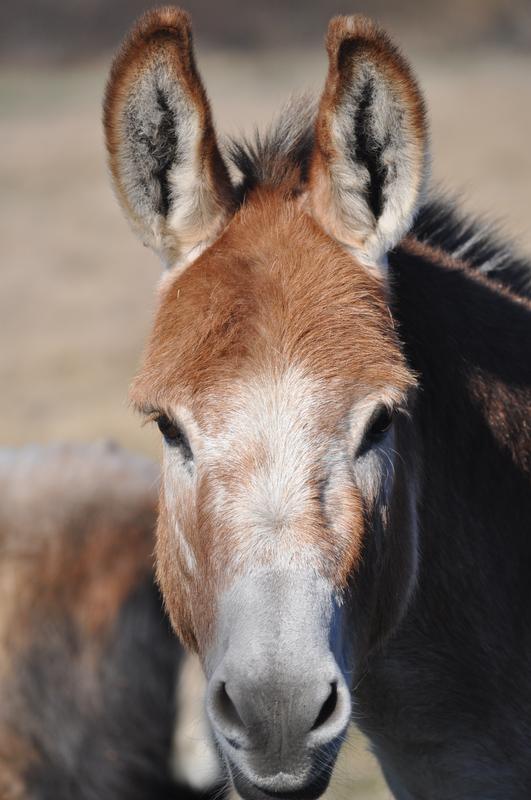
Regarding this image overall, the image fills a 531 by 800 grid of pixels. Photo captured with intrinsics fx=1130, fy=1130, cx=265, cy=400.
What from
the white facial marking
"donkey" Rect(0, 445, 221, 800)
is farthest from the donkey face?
"donkey" Rect(0, 445, 221, 800)

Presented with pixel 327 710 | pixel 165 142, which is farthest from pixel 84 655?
pixel 327 710

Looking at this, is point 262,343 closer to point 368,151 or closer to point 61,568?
point 368,151

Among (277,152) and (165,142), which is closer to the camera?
(165,142)

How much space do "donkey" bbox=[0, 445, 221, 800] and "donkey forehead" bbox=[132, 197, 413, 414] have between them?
105 inches

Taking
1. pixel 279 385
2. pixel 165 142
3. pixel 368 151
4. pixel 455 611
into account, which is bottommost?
pixel 455 611

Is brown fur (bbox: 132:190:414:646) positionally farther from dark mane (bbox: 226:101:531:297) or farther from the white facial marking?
dark mane (bbox: 226:101:531:297)

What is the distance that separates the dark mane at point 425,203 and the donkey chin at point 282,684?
1.30 m

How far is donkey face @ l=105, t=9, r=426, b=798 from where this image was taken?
258cm

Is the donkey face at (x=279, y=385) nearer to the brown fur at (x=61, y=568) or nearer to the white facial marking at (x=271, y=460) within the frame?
the white facial marking at (x=271, y=460)

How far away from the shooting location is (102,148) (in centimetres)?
2359

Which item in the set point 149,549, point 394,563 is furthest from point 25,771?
point 394,563

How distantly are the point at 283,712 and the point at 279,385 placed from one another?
784 mm

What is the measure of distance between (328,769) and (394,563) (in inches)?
23.7

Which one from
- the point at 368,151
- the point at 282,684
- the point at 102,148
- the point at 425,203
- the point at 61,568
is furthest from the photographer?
the point at 102,148
